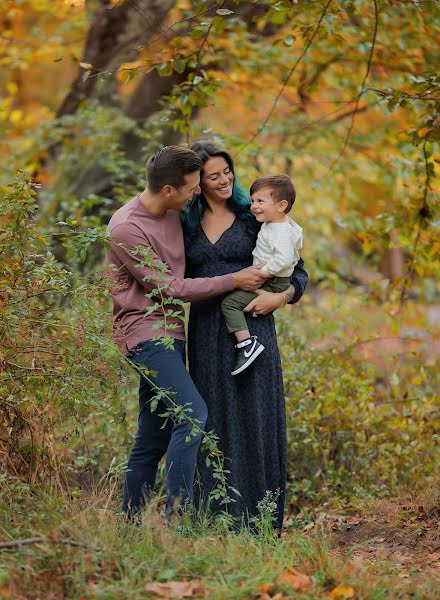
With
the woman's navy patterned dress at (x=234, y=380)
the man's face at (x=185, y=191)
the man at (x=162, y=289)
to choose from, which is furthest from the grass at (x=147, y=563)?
the man's face at (x=185, y=191)

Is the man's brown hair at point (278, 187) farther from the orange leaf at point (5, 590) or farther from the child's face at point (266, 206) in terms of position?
the orange leaf at point (5, 590)

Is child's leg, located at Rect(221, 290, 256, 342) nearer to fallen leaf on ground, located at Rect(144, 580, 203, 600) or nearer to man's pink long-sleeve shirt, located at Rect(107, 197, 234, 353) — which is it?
man's pink long-sleeve shirt, located at Rect(107, 197, 234, 353)

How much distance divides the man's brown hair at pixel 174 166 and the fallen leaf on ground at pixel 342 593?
2.04m

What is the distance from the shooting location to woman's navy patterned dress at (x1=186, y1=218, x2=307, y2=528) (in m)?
4.50

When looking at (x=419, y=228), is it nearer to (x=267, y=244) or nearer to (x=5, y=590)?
(x=267, y=244)

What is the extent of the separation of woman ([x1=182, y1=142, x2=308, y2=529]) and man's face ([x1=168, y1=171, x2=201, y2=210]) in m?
0.21

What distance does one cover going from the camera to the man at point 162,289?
4.12 meters

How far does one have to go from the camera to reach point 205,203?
4602 millimetres

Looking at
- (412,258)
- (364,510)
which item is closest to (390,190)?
(412,258)

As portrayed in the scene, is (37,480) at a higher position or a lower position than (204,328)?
lower

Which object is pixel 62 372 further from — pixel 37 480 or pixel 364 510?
pixel 364 510

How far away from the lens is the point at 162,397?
4250mm

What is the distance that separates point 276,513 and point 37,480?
1378mm

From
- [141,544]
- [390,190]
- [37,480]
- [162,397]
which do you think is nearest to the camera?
[141,544]
